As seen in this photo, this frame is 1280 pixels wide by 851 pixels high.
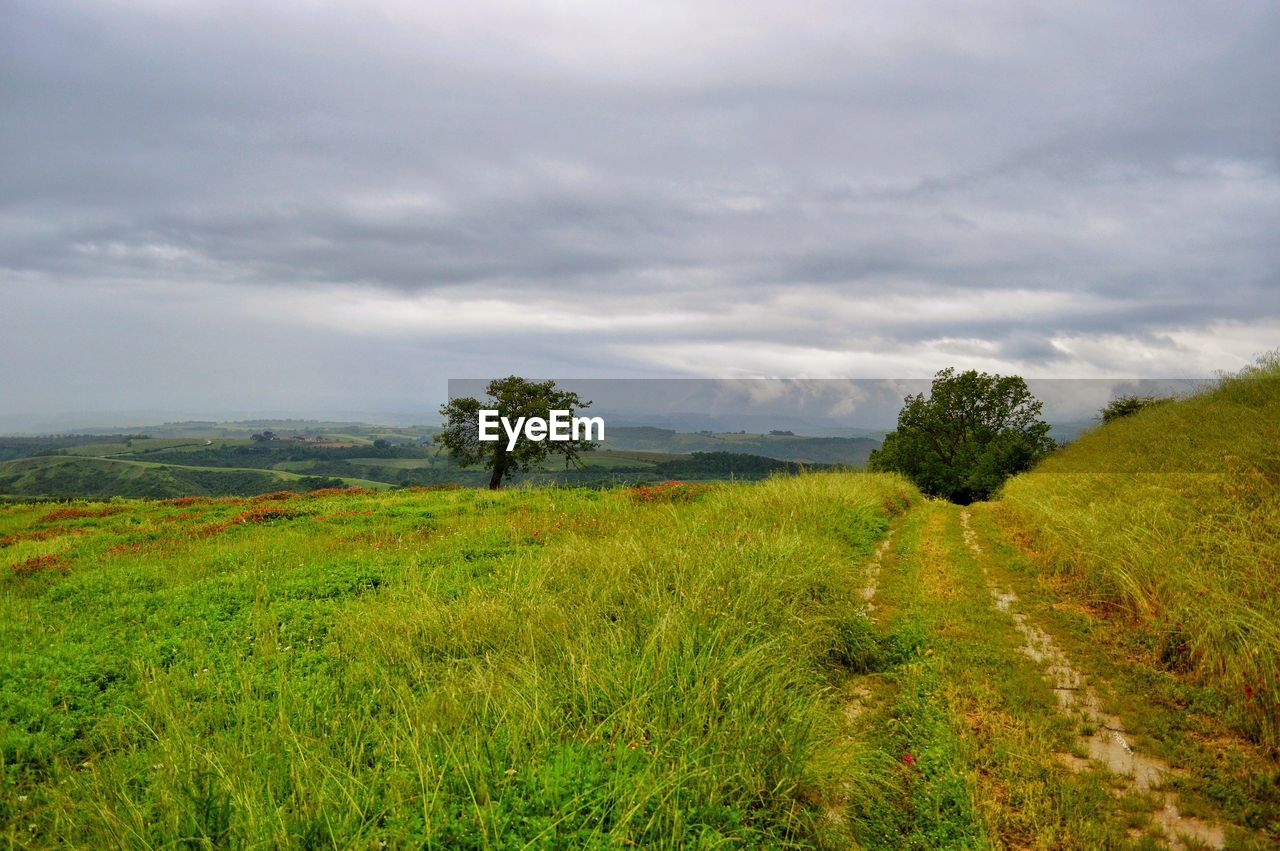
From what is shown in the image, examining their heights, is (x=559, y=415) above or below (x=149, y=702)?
above

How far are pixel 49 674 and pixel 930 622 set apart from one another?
11902mm

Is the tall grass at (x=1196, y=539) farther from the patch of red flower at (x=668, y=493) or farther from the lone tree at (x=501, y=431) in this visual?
the lone tree at (x=501, y=431)

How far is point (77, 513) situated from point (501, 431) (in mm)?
19466

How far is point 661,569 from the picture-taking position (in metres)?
8.52

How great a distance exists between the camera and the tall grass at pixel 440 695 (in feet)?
12.2

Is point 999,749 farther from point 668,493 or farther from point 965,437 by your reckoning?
point 965,437

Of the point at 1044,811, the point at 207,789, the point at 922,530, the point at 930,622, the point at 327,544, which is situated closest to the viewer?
the point at 207,789

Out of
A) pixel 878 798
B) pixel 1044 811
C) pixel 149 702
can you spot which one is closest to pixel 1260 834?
pixel 1044 811

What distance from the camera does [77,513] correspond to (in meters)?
21.2

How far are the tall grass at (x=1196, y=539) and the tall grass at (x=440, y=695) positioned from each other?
3.76 m

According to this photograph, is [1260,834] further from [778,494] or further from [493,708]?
[778,494]

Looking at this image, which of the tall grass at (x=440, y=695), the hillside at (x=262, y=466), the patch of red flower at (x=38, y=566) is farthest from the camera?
the hillside at (x=262, y=466)

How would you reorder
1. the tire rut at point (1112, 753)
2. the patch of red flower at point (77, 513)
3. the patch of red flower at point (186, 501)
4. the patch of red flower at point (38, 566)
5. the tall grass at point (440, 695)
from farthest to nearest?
the patch of red flower at point (186, 501)
the patch of red flower at point (77, 513)
the patch of red flower at point (38, 566)
the tire rut at point (1112, 753)
the tall grass at point (440, 695)

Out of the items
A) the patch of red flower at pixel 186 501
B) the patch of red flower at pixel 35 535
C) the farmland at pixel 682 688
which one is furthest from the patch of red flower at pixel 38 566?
the patch of red flower at pixel 186 501
